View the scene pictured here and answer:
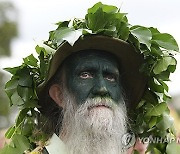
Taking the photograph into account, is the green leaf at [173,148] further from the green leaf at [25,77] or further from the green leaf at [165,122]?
the green leaf at [25,77]

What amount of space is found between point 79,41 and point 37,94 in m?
0.39

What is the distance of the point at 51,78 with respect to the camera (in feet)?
9.91

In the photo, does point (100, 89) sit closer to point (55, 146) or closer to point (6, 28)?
point (55, 146)

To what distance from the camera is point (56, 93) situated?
9.98ft

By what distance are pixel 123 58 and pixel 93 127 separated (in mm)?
429

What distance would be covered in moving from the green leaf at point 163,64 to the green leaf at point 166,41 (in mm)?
56

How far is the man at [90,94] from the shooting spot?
283 cm

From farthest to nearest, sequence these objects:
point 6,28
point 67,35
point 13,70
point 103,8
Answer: point 6,28 < point 13,70 < point 103,8 < point 67,35

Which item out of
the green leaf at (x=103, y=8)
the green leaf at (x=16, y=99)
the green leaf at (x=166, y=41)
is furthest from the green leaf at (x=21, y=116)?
the green leaf at (x=166, y=41)

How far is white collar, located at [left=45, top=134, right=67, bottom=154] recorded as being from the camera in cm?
281

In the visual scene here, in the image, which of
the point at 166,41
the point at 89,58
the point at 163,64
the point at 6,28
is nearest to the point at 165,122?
the point at 163,64

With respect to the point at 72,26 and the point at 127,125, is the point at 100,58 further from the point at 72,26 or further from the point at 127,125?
the point at 127,125

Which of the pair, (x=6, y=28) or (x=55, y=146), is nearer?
(x=55, y=146)

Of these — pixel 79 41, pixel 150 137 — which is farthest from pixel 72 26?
pixel 150 137
